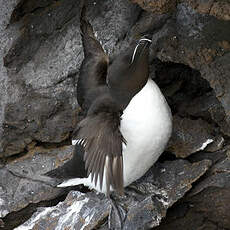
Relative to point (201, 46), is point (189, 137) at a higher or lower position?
lower

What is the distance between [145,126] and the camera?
12.5 feet

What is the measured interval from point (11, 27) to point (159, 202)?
1.65 m

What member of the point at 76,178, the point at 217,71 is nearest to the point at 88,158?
the point at 76,178

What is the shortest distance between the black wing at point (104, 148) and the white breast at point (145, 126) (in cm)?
14

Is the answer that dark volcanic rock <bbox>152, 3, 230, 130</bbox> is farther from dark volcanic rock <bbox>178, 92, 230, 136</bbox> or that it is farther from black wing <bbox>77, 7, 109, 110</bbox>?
black wing <bbox>77, 7, 109, 110</bbox>

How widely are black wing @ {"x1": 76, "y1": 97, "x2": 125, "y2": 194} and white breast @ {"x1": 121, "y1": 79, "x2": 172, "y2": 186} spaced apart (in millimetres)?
143

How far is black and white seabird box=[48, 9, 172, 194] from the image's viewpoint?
3566mm

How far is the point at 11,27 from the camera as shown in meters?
4.46

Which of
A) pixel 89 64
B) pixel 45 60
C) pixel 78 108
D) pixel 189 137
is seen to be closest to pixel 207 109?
pixel 189 137

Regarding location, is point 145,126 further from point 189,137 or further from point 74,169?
point 74,169

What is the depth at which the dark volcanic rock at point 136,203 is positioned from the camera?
159 inches

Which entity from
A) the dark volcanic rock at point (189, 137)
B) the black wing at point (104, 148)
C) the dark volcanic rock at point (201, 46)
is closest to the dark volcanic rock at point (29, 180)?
the dark volcanic rock at point (189, 137)

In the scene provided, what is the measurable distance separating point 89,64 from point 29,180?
107 cm

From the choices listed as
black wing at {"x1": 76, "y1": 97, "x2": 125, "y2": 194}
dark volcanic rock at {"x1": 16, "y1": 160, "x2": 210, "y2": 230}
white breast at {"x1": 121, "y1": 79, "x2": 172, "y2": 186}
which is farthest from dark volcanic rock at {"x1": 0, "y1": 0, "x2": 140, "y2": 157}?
black wing at {"x1": 76, "y1": 97, "x2": 125, "y2": 194}
